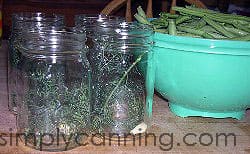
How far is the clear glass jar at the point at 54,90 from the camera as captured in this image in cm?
53

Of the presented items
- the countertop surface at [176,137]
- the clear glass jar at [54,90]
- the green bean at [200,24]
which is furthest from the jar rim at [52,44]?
the green bean at [200,24]

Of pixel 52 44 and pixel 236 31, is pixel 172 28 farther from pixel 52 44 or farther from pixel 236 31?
pixel 52 44

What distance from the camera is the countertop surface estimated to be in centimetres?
54

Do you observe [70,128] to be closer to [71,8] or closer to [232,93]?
[232,93]

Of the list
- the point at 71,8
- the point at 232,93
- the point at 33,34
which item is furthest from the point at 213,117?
the point at 71,8

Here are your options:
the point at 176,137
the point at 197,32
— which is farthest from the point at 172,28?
the point at 176,137

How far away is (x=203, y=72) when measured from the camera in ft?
2.01

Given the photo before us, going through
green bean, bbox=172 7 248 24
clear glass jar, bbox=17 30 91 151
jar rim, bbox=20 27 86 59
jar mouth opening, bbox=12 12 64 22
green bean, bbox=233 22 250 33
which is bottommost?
clear glass jar, bbox=17 30 91 151

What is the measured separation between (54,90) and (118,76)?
118mm

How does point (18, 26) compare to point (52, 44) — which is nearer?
point (52, 44)

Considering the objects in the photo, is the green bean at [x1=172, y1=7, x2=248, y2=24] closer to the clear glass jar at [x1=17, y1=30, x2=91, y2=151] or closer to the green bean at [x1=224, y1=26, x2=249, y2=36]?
the green bean at [x1=224, y1=26, x2=249, y2=36]

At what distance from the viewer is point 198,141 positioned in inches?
A: 23.2

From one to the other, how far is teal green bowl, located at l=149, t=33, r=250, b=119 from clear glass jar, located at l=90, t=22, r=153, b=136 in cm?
5

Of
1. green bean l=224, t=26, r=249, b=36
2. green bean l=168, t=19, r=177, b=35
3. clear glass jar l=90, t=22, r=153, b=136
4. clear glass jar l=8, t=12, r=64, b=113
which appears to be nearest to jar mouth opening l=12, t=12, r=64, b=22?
clear glass jar l=8, t=12, r=64, b=113
